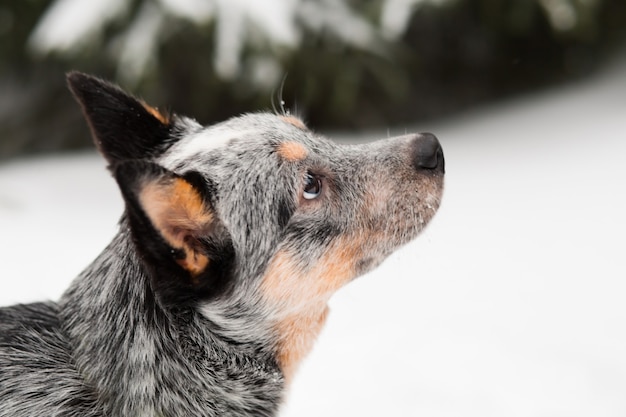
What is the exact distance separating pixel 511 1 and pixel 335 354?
354 centimetres

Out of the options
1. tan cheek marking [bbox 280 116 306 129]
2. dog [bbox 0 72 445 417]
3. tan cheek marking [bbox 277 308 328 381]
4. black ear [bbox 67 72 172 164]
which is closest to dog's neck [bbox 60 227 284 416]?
dog [bbox 0 72 445 417]

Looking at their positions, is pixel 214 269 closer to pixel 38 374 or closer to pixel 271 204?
pixel 271 204

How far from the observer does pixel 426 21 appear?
277 inches

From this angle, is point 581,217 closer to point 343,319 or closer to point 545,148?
point 545,148

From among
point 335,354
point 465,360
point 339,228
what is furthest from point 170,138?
point 465,360

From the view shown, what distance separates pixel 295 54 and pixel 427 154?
9.48 ft

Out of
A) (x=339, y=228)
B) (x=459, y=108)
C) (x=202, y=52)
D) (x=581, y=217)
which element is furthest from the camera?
(x=459, y=108)

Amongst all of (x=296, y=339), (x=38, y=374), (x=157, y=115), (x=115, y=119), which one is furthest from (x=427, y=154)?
(x=38, y=374)

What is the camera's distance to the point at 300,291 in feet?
9.57

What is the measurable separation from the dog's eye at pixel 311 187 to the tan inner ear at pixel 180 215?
0.43 metres

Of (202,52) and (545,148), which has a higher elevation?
(545,148)

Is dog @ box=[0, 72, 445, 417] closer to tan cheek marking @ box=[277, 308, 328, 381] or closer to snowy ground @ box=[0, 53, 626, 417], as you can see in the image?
tan cheek marking @ box=[277, 308, 328, 381]

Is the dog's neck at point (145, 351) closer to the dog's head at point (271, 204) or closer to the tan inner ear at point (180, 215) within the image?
the dog's head at point (271, 204)

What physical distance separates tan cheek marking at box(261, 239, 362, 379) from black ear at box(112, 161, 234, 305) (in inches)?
8.1
